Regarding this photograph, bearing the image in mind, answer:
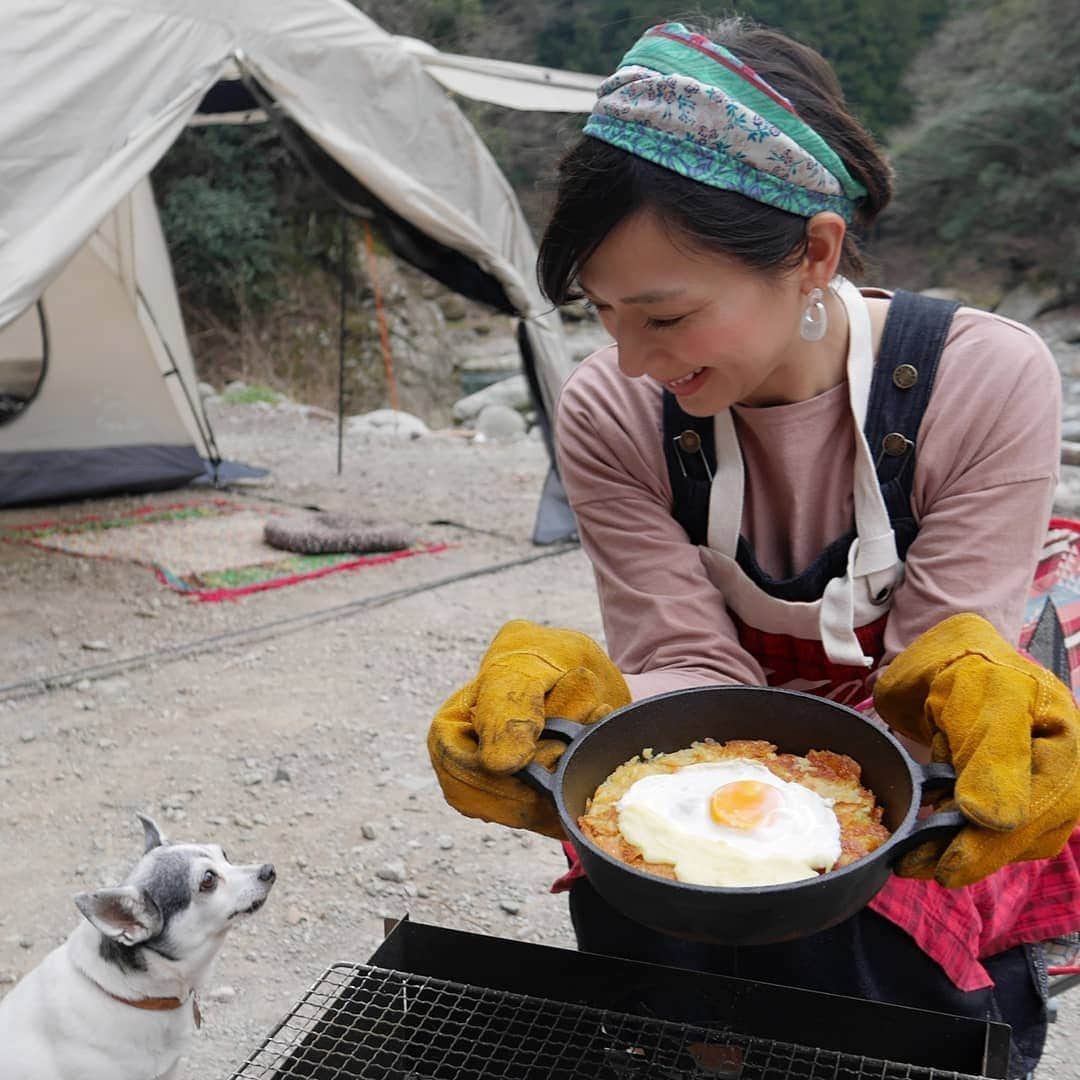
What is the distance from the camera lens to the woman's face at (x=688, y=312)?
1.43 m

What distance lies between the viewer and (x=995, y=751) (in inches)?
47.4

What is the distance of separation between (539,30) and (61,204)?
19.1 meters

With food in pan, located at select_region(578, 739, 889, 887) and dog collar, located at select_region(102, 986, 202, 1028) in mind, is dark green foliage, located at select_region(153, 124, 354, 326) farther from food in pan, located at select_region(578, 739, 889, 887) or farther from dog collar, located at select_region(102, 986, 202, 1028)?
food in pan, located at select_region(578, 739, 889, 887)

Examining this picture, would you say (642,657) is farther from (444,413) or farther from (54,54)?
(444,413)

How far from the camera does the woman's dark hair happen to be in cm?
141

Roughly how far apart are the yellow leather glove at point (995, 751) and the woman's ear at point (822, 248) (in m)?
0.51

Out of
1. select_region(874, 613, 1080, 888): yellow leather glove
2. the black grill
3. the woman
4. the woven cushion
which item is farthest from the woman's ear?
the woven cushion

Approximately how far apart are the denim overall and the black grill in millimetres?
99

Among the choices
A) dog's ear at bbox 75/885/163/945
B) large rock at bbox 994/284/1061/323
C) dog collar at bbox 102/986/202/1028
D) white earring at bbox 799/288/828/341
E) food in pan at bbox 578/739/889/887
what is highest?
white earring at bbox 799/288/828/341

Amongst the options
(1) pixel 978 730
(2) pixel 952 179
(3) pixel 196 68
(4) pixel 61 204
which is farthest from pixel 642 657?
(2) pixel 952 179

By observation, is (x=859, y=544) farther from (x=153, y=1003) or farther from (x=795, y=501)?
(x=153, y=1003)

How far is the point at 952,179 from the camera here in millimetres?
17891

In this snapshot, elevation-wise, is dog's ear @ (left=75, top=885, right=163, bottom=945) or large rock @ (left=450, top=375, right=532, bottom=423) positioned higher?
dog's ear @ (left=75, top=885, right=163, bottom=945)

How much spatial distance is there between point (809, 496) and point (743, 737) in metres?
0.44
